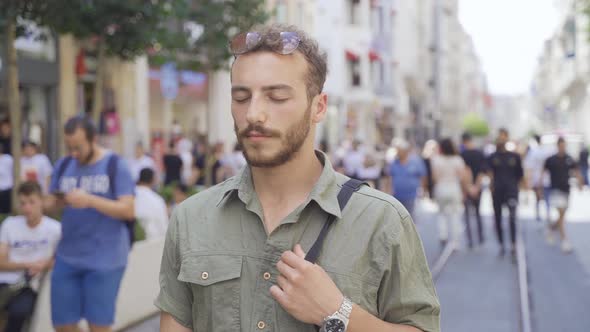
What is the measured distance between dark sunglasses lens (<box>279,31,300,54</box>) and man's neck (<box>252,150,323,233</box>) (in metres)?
0.26

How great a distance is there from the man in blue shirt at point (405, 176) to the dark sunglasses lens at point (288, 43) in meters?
10.6

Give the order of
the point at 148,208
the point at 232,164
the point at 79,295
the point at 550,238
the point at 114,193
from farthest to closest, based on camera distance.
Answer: the point at 232,164
the point at 550,238
the point at 148,208
the point at 114,193
the point at 79,295

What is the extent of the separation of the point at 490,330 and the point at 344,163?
1188 centimetres

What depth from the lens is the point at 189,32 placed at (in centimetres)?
1711

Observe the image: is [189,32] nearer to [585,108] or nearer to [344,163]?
[344,163]

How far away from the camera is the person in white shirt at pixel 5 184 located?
11.0m

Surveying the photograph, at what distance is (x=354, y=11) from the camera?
43500 millimetres

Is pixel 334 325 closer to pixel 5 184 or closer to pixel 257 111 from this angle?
pixel 257 111

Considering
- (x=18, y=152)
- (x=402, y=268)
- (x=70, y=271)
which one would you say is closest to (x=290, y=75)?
(x=402, y=268)

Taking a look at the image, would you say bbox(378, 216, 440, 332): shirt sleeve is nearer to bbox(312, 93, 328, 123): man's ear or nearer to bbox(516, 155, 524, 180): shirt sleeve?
bbox(312, 93, 328, 123): man's ear

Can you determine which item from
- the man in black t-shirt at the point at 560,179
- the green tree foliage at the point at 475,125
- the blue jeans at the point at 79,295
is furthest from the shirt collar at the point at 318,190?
the green tree foliage at the point at 475,125

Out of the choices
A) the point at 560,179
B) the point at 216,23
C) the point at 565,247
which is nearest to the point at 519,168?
the point at 560,179

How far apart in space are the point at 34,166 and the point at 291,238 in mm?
10366

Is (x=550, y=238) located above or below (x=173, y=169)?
below
